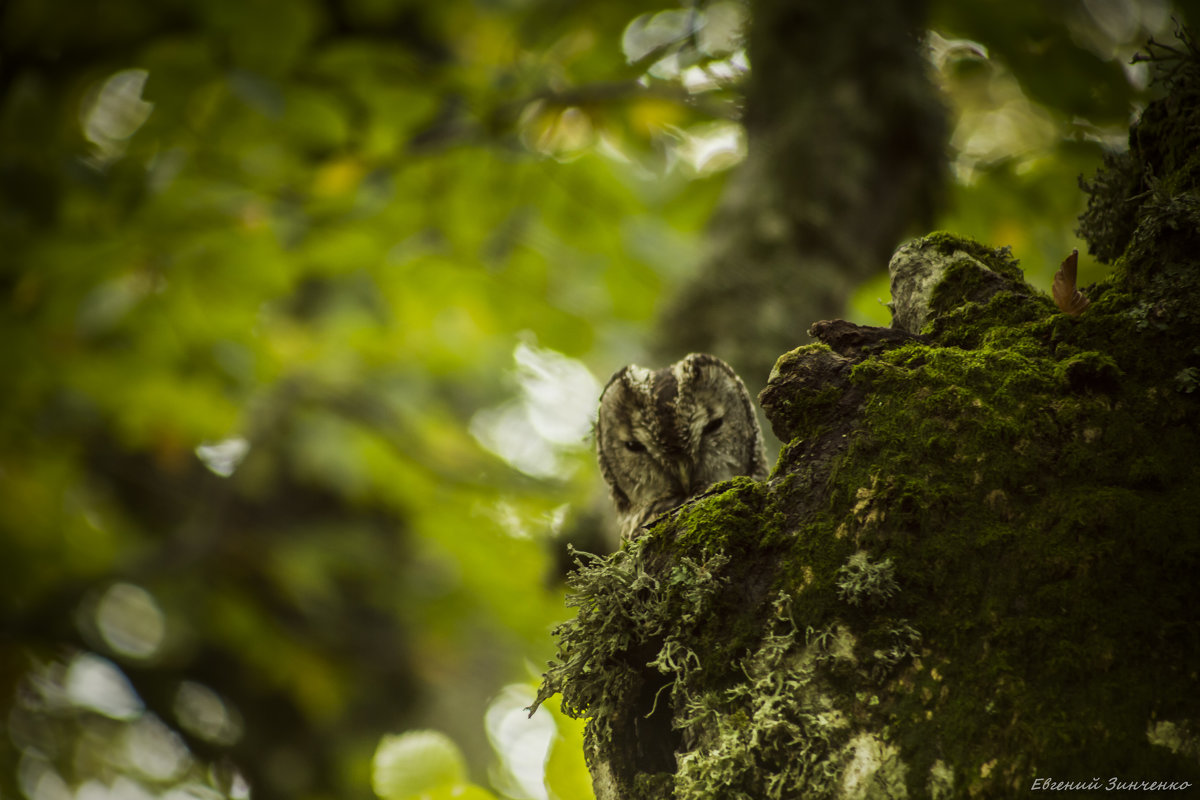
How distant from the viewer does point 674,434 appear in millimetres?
3229

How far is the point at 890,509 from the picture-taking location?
1409 millimetres

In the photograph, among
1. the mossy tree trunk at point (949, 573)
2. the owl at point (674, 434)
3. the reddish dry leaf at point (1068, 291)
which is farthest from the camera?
the owl at point (674, 434)

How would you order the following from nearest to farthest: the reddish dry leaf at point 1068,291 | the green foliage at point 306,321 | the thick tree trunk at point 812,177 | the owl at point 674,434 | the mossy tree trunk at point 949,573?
the mossy tree trunk at point 949,573 < the reddish dry leaf at point 1068,291 < the owl at point 674,434 < the thick tree trunk at point 812,177 < the green foliage at point 306,321

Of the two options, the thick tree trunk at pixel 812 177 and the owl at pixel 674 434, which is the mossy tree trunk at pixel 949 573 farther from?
the thick tree trunk at pixel 812 177

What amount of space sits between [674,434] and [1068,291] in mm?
1752

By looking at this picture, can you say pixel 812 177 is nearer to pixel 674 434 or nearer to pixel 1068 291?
pixel 674 434

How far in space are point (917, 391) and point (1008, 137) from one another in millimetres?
4882

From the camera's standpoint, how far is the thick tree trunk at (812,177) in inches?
160

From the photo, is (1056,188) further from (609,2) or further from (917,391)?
(917,391)

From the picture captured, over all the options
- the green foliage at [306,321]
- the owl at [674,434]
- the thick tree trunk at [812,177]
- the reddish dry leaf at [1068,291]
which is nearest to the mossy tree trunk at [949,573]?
the reddish dry leaf at [1068,291]

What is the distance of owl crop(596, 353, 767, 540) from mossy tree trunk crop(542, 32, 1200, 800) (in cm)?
154

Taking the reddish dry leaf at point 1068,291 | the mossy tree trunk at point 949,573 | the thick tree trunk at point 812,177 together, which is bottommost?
the mossy tree trunk at point 949,573

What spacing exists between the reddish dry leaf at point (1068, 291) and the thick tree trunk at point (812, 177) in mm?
2262

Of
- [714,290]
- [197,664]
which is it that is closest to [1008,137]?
A: [714,290]
